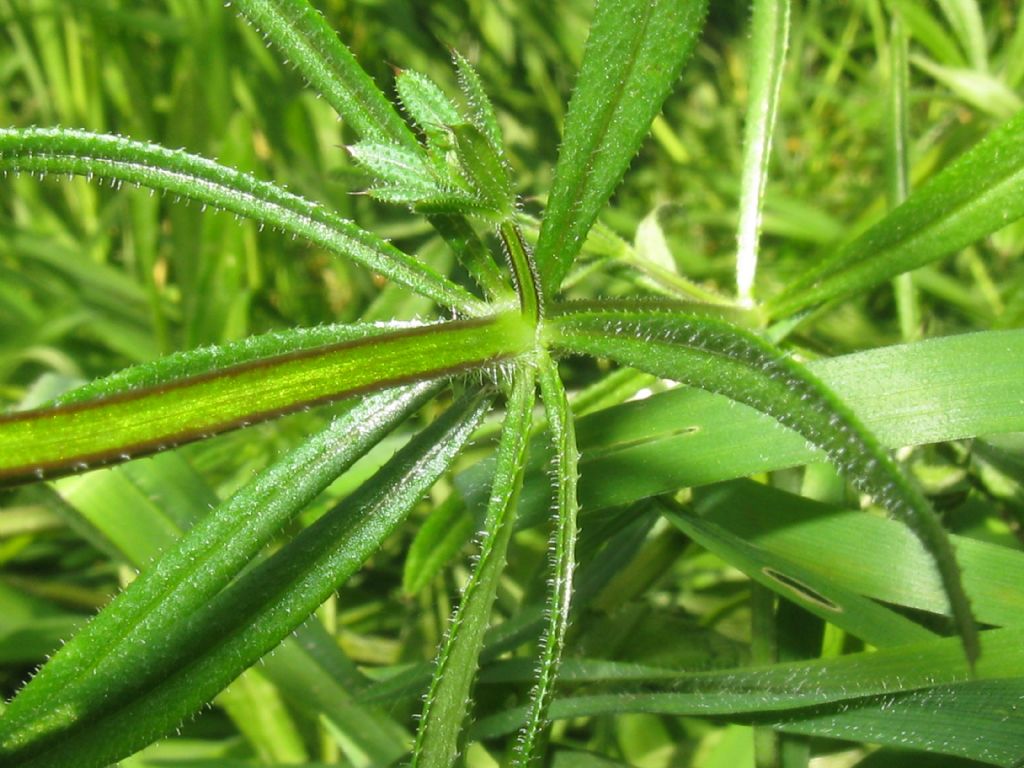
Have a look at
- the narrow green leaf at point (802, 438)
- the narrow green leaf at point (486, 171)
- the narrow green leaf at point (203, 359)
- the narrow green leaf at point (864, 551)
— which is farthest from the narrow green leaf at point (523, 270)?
the narrow green leaf at point (864, 551)

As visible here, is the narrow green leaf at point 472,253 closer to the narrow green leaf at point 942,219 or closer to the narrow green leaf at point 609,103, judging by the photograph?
the narrow green leaf at point 609,103

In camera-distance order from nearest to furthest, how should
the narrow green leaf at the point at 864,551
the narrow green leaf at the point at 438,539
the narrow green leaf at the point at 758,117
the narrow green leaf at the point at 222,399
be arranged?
the narrow green leaf at the point at 222,399, the narrow green leaf at the point at 864,551, the narrow green leaf at the point at 758,117, the narrow green leaf at the point at 438,539

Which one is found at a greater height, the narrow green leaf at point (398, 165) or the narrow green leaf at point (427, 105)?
the narrow green leaf at point (427, 105)

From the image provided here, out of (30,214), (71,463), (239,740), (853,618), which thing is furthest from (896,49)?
(30,214)

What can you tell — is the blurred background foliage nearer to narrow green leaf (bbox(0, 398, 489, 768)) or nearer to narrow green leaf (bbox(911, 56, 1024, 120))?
narrow green leaf (bbox(911, 56, 1024, 120))

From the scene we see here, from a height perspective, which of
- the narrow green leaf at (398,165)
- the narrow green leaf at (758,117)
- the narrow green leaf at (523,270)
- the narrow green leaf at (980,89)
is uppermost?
the narrow green leaf at (980,89)

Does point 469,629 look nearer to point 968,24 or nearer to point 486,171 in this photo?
point 486,171

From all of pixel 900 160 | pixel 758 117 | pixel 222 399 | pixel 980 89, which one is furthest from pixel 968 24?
pixel 222 399

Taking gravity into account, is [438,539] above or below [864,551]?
above
